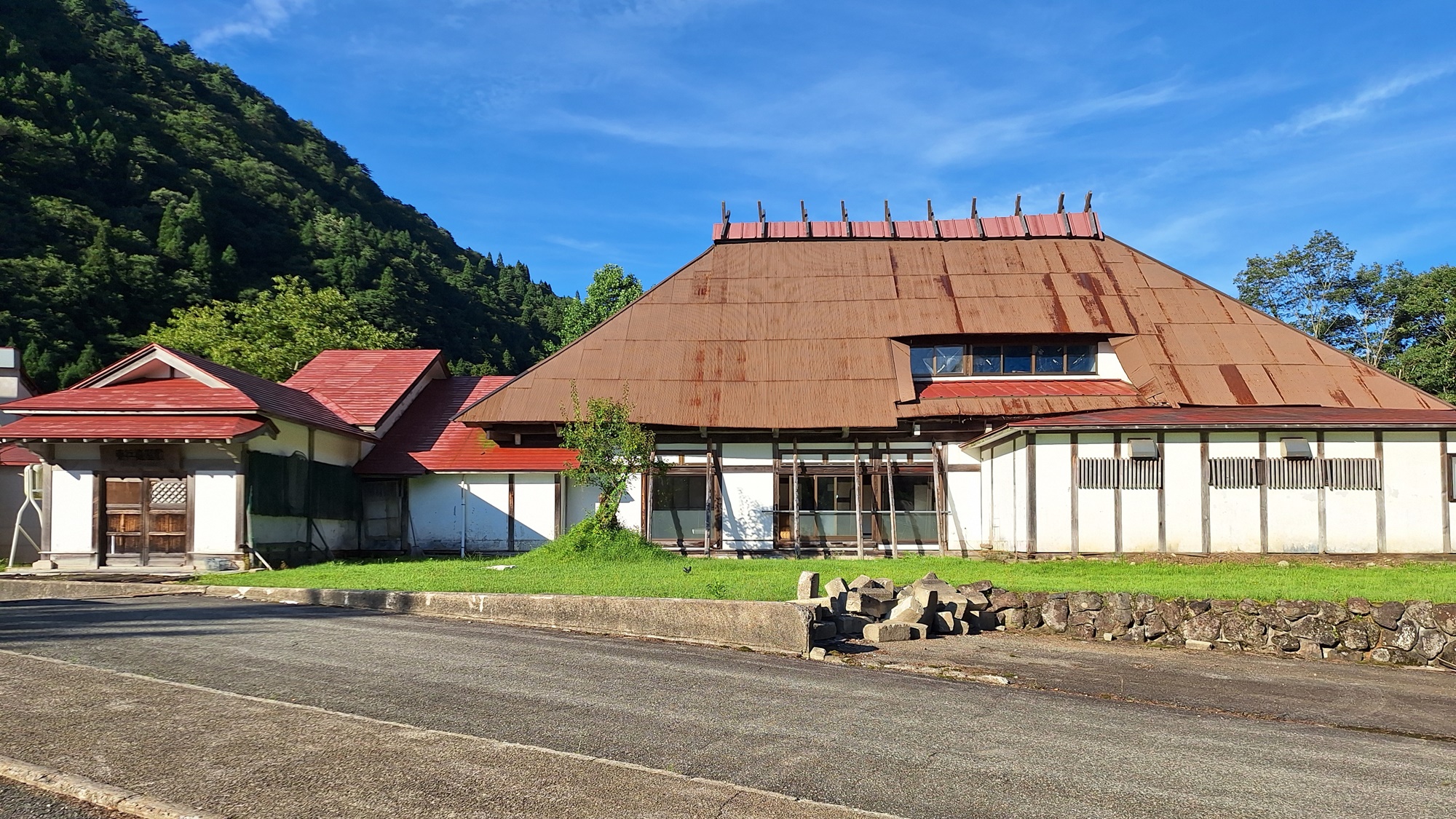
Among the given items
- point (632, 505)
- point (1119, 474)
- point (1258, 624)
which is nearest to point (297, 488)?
point (632, 505)

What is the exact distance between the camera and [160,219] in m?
56.6

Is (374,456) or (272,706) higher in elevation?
(374,456)

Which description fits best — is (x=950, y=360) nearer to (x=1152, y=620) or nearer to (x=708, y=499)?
(x=708, y=499)

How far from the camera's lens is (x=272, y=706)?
22.2ft

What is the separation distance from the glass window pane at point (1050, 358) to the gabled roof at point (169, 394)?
→ 16.8m

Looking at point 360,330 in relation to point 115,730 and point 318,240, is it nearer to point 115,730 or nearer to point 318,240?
point 318,240

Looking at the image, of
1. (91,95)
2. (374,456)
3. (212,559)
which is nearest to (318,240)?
(91,95)

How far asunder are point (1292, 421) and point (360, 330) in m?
39.1

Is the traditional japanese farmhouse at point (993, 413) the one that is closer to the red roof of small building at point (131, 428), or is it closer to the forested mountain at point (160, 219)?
the red roof of small building at point (131, 428)

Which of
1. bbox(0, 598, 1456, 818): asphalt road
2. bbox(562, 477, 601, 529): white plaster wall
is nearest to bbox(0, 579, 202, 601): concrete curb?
bbox(0, 598, 1456, 818): asphalt road

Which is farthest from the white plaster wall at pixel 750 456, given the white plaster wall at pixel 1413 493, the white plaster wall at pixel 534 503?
the white plaster wall at pixel 1413 493

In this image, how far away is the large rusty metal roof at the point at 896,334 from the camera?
892 inches

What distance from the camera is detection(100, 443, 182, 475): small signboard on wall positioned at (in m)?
19.9

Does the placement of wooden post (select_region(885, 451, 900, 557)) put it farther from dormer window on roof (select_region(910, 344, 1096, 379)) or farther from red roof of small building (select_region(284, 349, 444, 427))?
red roof of small building (select_region(284, 349, 444, 427))
